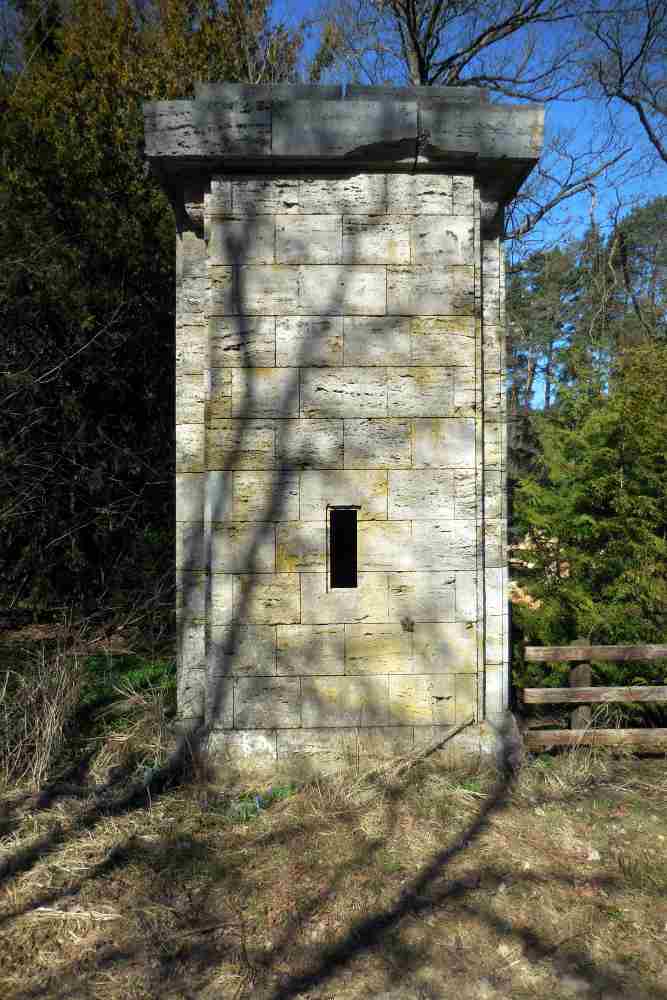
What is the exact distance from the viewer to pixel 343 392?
473cm

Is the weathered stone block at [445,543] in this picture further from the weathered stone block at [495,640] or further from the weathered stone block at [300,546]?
the weathered stone block at [300,546]

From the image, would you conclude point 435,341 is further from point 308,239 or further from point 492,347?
point 308,239

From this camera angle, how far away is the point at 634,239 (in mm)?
20750

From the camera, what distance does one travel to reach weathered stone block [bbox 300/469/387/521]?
186 inches

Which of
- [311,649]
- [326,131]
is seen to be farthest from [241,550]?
[326,131]

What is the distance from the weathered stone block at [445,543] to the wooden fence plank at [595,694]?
1.26m

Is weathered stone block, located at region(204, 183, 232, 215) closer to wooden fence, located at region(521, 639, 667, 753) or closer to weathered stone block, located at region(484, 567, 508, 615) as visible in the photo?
weathered stone block, located at region(484, 567, 508, 615)

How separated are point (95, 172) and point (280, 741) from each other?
9.27 metres

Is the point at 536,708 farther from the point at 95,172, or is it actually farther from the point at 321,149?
the point at 95,172

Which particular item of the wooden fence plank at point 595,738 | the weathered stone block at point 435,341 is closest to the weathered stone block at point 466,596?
the wooden fence plank at point 595,738

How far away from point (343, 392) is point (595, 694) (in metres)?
2.94

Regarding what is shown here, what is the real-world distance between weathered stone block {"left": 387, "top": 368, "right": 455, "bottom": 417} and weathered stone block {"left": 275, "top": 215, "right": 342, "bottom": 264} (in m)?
0.89

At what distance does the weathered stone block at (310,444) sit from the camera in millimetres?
4715

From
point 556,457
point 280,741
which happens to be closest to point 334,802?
point 280,741
